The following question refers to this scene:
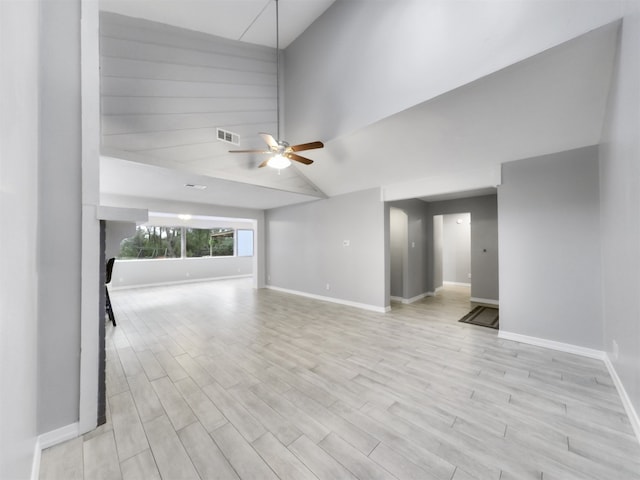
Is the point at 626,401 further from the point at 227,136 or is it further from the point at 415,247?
the point at 227,136

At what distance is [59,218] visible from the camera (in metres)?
1.64

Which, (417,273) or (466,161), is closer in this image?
(466,161)

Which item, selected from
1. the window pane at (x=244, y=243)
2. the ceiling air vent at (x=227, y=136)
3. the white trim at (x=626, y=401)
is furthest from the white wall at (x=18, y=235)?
the window pane at (x=244, y=243)

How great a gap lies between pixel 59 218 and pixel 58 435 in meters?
1.46

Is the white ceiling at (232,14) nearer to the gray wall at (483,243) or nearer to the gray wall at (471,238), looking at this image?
the gray wall at (471,238)

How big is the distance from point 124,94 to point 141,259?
19.8 ft

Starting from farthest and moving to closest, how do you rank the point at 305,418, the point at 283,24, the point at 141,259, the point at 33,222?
the point at 141,259 → the point at 283,24 → the point at 305,418 → the point at 33,222

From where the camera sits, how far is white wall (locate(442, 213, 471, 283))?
7645 millimetres

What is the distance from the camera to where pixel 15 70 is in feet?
3.18

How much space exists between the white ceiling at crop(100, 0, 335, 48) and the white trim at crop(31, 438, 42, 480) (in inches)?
175

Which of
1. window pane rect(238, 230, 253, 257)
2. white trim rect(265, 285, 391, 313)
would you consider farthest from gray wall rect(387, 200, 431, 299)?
window pane rect(238, 230, 253, 257)

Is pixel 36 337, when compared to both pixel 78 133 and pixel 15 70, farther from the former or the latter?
pixel 15 70

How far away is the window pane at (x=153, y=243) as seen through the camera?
760cm

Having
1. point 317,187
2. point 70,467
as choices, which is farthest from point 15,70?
point 317,187
